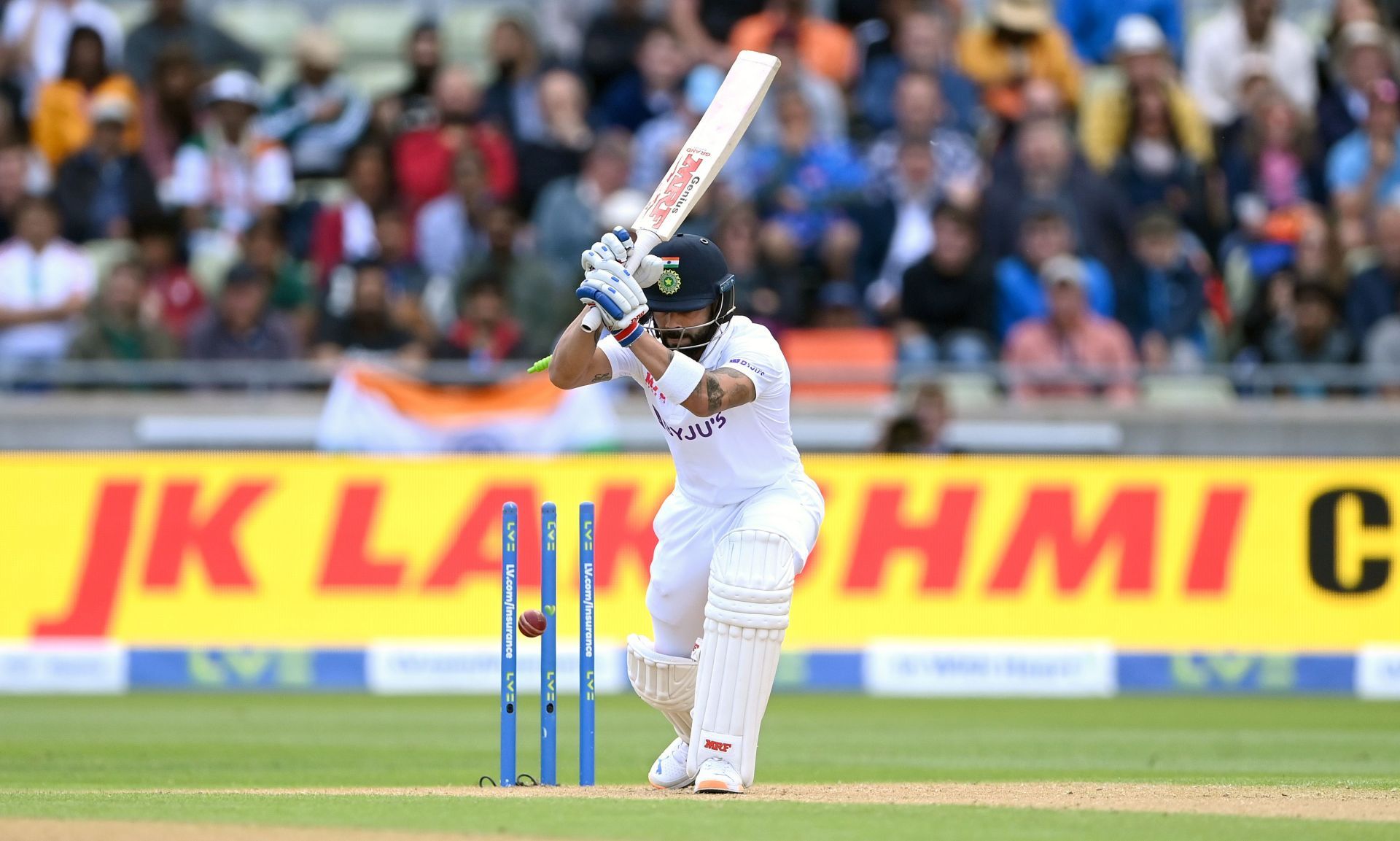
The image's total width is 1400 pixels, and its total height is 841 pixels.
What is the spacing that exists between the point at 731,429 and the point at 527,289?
6785mm

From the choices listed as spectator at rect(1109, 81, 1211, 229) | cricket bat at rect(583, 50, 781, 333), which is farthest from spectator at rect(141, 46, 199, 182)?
cricket bat at rect(583, 50, 781, 333)

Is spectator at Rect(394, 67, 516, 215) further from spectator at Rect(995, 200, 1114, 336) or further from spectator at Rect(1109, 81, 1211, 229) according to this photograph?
spectator at Rect(1109, 81, 1211, 229)

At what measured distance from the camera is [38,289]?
43.7 ft

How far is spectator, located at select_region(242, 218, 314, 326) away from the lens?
44.8 feet

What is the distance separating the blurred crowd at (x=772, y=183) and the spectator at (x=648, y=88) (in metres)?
0.02

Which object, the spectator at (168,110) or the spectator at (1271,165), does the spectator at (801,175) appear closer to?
the spectator at (1271,165)

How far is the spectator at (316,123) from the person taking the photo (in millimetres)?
14969

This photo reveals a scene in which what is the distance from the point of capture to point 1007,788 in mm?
7023

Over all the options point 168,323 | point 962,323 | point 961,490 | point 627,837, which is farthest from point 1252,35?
point 627,837

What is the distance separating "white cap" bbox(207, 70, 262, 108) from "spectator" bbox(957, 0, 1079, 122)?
491 centimetres

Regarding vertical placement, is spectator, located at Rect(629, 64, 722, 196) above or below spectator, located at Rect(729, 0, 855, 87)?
below

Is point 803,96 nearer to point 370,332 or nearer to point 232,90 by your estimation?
point 370,332

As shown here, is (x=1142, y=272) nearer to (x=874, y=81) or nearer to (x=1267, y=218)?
(x=1267, y=218)

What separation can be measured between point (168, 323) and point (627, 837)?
885cm
